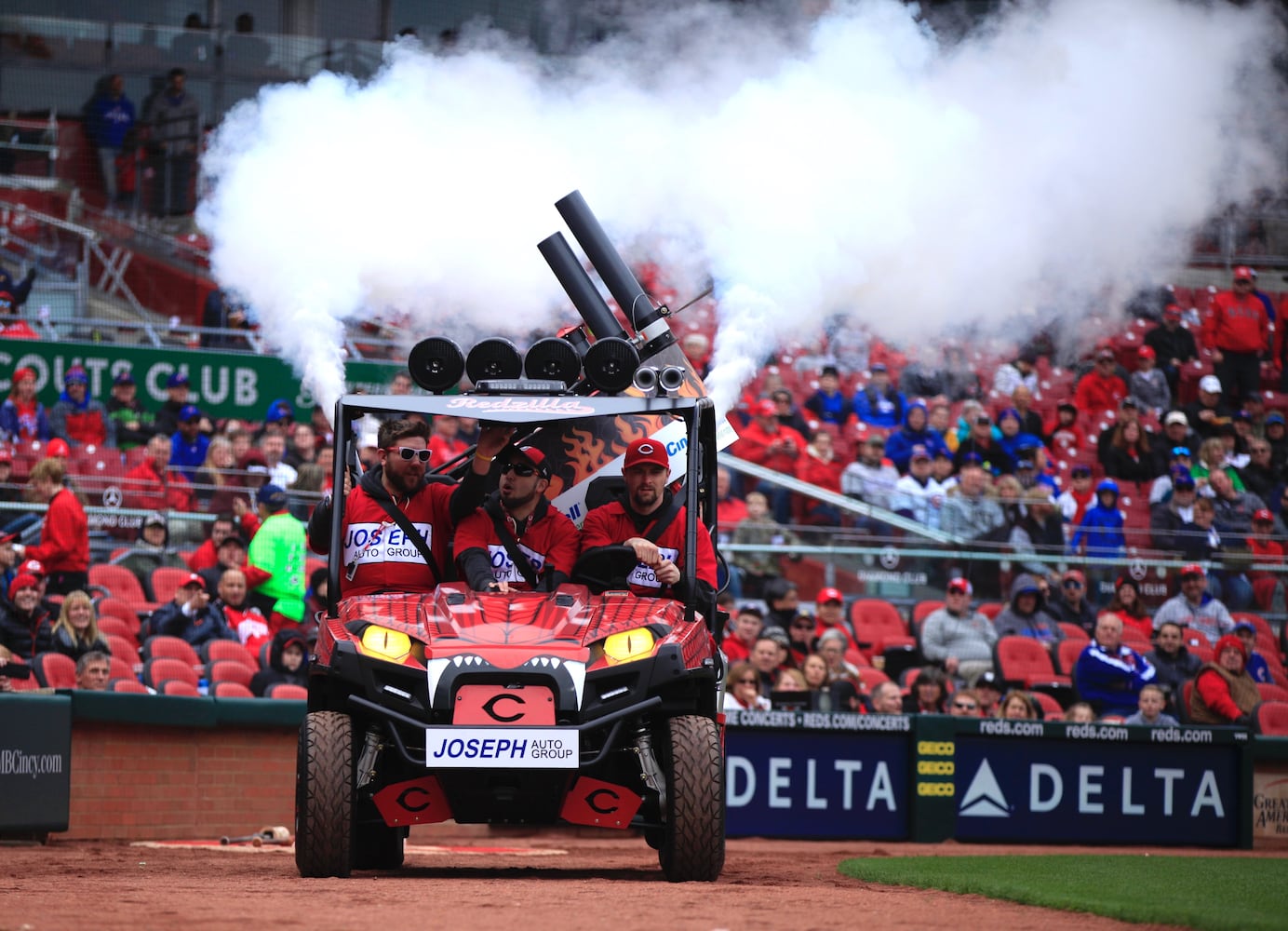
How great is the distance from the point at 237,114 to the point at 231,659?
14.7 feet

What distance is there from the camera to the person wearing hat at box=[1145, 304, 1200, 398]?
71.7ft

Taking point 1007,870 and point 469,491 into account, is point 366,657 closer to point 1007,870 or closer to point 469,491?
point 469,491

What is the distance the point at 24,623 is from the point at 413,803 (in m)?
5.80

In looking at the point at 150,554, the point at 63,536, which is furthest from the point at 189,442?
the point at 63,536

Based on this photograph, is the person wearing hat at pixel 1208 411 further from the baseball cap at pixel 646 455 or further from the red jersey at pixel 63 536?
the baseball cap at pixel 646 455

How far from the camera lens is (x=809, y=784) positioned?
13625 millimetres

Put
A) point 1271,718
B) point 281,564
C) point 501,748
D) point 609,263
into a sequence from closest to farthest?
point 501,748 → point 609,263 → point 281,564 → point 1271,718

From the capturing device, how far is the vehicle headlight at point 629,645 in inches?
313

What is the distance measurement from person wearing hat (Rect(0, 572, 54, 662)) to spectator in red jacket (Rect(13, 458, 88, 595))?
20.8 inches

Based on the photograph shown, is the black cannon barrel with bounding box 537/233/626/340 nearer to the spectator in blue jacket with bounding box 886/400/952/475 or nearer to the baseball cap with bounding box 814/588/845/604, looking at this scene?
the baseball cap with bounding box 814/588/845/604

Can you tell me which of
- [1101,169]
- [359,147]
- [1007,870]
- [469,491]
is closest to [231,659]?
[359,147]

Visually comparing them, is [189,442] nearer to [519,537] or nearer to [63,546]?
[63,546]

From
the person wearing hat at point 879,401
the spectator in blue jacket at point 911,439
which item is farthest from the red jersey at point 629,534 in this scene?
the person wearing hat at point 879,401

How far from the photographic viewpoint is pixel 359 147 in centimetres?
1398
